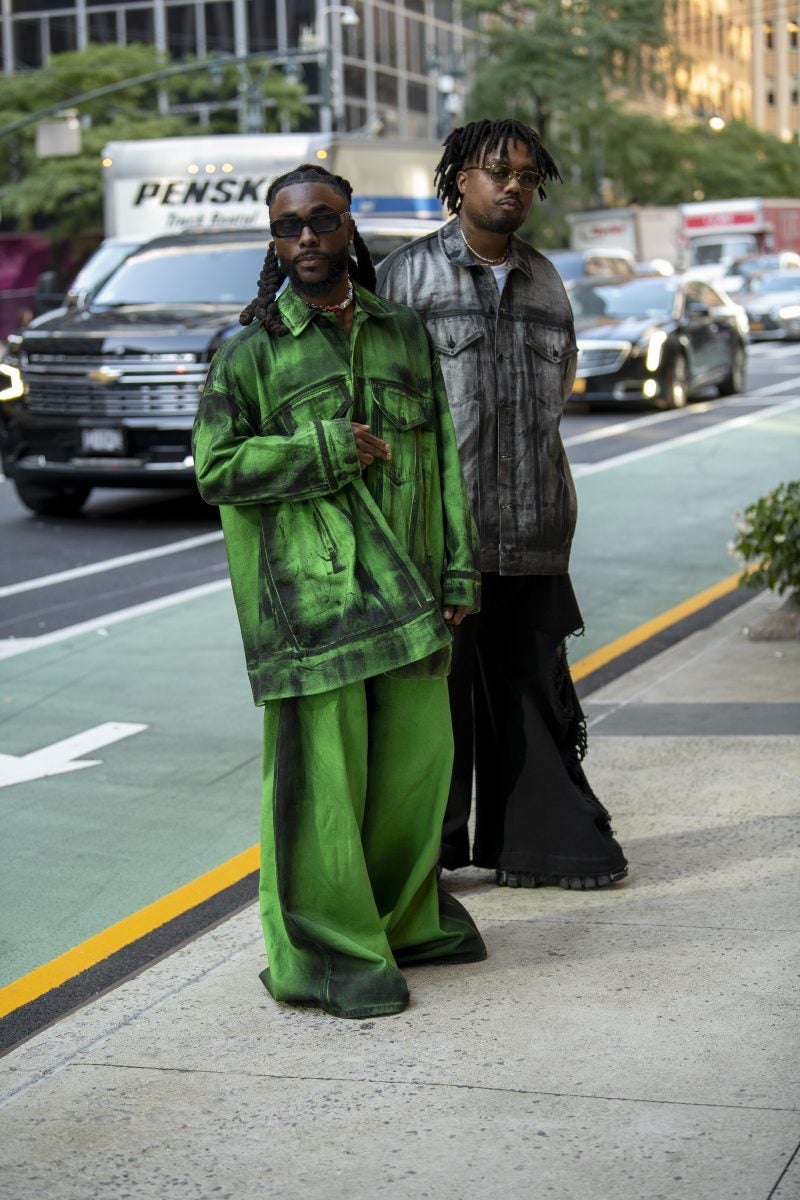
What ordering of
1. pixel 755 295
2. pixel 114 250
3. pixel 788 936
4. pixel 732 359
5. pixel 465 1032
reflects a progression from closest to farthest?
pixel 465 1032
pixel 788 936
pixel 114 250
pixel 732 359
pixel 755 295

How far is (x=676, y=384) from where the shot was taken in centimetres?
2208

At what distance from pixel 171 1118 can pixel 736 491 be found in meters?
11.7

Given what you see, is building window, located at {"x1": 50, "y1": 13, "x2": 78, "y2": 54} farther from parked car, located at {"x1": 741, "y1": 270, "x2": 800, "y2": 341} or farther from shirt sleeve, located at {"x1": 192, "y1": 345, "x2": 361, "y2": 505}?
shirt sleeve, located at {"x1": 192, "y1": 345, "x2": 361, "y2": 505}

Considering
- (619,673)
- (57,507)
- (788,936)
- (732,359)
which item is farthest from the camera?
(732,359)

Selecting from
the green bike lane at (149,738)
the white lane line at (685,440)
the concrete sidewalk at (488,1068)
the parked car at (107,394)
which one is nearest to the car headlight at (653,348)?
the white lane line at (685,440)

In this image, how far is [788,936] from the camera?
4.50 meters

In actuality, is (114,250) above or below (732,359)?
above

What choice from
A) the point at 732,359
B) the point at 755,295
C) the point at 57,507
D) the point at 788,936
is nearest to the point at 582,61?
the point at 755,295

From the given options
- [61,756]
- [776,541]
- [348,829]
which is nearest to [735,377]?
[776,541]

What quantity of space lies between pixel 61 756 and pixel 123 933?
2.04 meters

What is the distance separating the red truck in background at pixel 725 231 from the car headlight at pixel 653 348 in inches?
1355

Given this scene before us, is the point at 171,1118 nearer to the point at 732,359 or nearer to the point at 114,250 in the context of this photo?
the point at 114,250

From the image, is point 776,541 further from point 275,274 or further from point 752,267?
point 752,267

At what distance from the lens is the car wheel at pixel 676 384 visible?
71.9 feet
